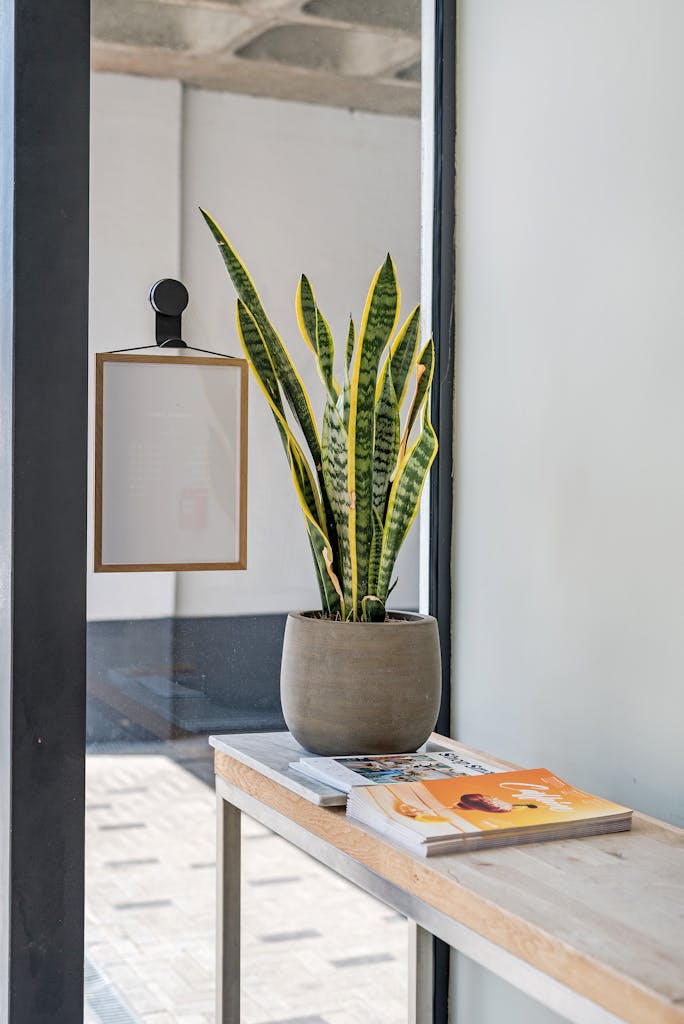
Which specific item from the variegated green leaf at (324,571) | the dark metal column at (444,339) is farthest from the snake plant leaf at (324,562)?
the dark metal column at (444,339)

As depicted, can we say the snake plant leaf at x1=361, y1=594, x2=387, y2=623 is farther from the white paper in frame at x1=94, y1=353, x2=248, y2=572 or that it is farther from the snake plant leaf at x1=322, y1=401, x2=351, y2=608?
the white paper in frame at x1=94, y1=353, x2=248, y2=572

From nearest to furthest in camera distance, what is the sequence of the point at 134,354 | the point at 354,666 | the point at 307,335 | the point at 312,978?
the point at 354,666
the point at 307,335
the point at 134,354
the point at 312,978

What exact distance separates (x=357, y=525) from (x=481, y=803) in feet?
1.33

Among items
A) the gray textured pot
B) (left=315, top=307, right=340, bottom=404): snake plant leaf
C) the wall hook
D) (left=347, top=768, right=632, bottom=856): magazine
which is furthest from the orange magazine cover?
the wall hook

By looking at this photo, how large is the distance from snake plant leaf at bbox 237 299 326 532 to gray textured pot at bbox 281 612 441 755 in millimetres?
163

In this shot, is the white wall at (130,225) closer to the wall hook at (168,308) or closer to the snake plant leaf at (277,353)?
the wall hook at (168,308)

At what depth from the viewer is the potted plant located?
1.38 metres

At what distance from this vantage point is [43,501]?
1537mm

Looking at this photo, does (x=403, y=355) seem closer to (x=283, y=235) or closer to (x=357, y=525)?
(x=357, y=525)

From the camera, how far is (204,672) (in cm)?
172

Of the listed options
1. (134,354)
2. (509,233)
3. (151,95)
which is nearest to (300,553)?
(134,354)

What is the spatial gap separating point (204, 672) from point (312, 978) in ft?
1.69

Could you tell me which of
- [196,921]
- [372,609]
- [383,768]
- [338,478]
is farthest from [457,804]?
[196,921]

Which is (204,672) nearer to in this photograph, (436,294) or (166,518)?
(166,518)
